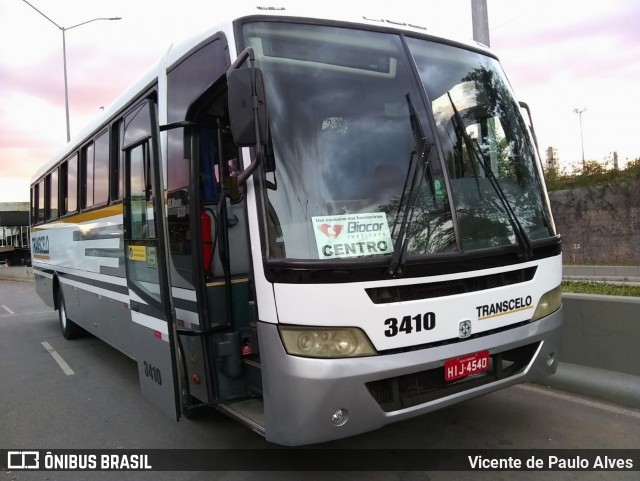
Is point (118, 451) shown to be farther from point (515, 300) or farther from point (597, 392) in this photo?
point (597, 392)

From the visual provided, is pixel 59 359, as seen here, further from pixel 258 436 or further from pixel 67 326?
pixel 258 436

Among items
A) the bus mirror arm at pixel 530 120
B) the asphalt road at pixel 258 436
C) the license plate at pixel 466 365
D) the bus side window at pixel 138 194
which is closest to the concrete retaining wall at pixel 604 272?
the asphalt road at pixel 258 436

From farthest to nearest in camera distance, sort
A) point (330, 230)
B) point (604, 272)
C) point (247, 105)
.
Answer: point (604, 272) < point (330, 230) < point (247, 105)

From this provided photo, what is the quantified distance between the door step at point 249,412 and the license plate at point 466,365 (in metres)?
1.20

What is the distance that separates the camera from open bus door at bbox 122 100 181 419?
11.5 ft

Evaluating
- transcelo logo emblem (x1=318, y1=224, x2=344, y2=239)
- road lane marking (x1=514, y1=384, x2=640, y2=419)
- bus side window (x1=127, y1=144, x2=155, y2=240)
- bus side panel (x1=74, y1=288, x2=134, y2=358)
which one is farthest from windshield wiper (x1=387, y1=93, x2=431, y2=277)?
bus side panel (x1=74, y1=288, x2=134, y2=358)

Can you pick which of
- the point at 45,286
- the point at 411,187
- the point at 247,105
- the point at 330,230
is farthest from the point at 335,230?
the point at 45,286

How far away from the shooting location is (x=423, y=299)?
10.1 feet

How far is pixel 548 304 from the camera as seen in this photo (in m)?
3.78

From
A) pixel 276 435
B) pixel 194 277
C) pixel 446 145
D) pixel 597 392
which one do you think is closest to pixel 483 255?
pixel 446 145

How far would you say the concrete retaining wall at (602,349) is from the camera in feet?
14.6

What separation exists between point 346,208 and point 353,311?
24.4 inches

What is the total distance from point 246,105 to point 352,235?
37.5 inches

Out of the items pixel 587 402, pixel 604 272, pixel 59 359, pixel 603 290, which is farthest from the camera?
pixel 604 272
